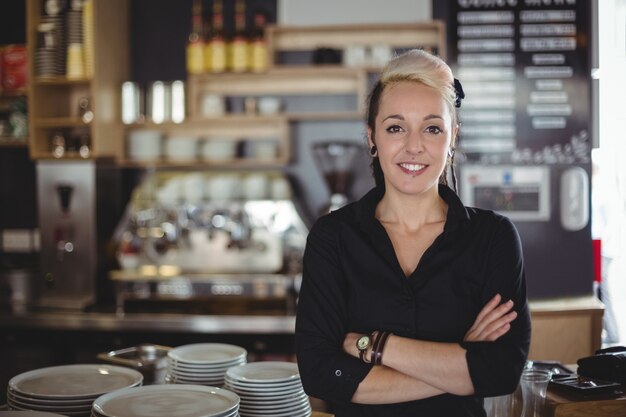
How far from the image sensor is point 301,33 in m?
4.57

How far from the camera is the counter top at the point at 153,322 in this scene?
3891 mm

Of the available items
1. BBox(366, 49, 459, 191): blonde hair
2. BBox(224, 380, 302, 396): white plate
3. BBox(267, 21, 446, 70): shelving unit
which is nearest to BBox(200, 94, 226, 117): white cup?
BBox(267, 21, 446, 70): shelving unit

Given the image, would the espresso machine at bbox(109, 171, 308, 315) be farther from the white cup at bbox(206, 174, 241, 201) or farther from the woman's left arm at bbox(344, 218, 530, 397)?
the woman's left arm at bbox(344, 218, 530, 397)

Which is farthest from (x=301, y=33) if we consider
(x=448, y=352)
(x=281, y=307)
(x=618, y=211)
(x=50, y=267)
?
(x=448, y=352)

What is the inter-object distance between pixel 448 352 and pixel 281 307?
2.59 metres

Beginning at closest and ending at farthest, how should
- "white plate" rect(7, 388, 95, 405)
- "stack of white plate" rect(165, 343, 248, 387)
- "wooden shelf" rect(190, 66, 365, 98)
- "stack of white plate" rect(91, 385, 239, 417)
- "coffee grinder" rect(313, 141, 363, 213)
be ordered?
"stack of white plate" rect(91, 385, 239, 417)
"white plate" rect(7, 388, 95, 405)
"stack of white plate" rect(165, 343, 248, 387)
"coffee grinder" rect(313, 141, 363, 213)
"wooden shelf" rect(190, 66, 365, 98)

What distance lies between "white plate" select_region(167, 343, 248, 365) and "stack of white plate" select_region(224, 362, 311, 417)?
0.13m

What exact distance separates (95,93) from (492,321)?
134 inches

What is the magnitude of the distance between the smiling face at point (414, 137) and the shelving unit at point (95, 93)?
309 centimetres

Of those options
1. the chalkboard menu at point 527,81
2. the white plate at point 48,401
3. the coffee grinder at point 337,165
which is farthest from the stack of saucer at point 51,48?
the white plate at point 48,401

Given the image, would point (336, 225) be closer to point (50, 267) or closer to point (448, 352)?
point (448, 352)

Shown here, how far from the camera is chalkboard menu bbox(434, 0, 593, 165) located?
13.7ft

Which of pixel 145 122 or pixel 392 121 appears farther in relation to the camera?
pixel 145 122

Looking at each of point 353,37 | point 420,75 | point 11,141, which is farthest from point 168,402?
point 11,141
